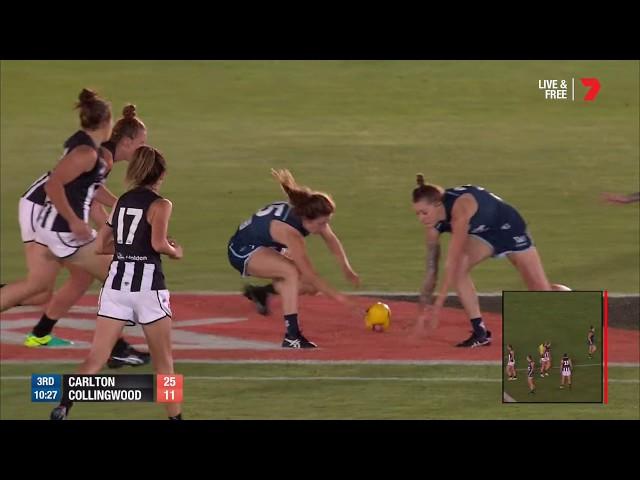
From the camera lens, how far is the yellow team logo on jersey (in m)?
16.9

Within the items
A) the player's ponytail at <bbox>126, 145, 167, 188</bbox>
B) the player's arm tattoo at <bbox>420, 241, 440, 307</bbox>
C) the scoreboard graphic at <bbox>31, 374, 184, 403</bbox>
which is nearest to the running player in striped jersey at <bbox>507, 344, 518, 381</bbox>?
the player's arm tattoo at <bbox>420, 241, 440, 307</bbox>

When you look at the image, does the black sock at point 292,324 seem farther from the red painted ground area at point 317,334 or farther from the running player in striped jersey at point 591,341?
the running player in striped jersey at point 591,341

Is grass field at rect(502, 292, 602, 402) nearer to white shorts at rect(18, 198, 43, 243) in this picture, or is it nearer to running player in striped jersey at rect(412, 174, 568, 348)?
running player in striped jersey at rect(412, 174, 568, 348)

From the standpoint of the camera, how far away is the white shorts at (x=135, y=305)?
40.7 feet

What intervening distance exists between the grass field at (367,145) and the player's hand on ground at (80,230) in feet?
15.9

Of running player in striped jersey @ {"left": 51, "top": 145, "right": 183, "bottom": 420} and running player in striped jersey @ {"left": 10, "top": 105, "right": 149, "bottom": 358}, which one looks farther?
running player in striped jersey @ {"left": 10, "top": 105, "right": 149, "bottom": 358}

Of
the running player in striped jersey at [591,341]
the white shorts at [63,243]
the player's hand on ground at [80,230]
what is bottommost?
the running player in striped jersey at [591,341]

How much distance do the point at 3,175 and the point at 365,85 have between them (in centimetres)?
1077

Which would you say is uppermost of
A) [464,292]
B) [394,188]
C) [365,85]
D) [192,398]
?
[365,85]

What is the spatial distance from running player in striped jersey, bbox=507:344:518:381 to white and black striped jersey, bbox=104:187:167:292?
300 centimetres

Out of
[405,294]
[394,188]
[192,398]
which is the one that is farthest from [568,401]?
[394,188]

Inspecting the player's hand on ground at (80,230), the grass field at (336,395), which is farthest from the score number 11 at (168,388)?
the player's hand on ground at (80,230)

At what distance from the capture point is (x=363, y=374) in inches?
601

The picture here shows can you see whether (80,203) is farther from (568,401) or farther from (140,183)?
(568,401)
